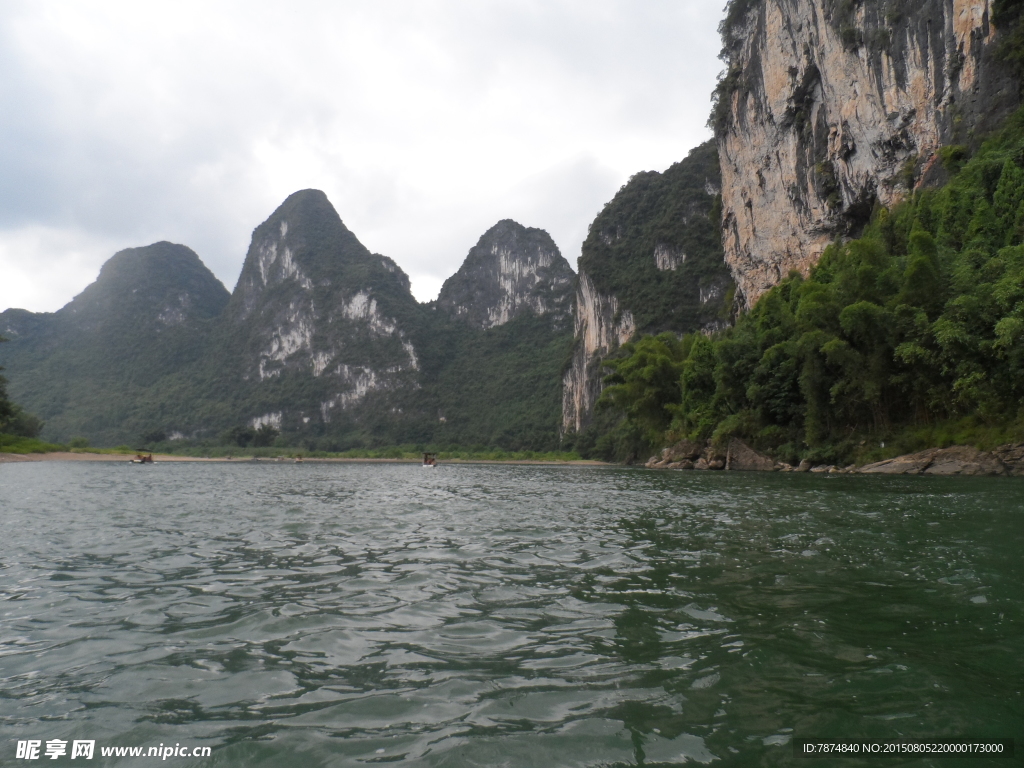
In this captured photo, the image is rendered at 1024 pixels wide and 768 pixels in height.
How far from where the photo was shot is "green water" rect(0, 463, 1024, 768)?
2.75 meters

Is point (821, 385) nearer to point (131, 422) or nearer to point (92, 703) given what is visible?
point (92, 703)

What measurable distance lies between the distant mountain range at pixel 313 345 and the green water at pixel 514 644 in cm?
8608

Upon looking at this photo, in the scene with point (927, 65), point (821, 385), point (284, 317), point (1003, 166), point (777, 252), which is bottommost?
point (821, 385)

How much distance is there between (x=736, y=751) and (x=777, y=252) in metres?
47.7

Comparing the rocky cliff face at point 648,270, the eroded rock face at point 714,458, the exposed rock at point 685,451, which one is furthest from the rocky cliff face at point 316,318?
the eroded rock face at point 714,458

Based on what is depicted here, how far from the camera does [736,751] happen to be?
255 cm

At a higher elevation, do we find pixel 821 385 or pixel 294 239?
pixel 294 239

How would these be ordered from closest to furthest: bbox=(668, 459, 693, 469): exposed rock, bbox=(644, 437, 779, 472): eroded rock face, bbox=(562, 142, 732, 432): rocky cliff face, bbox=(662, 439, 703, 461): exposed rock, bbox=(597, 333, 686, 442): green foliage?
bbox=(644, 437, 779, 472): eroded rock face
bbox=(668, 459, 693, 469): exposed rock
bbox=(662, 439, 703, 461): exposed rock
bbox=(597, 333, 686, 442): green foliage
bbox=(562, 142, 732, 432): rocky cliff face

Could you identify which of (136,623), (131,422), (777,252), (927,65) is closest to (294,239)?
(131,422)

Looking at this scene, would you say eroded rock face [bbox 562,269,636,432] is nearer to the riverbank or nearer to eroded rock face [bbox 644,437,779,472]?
eroded rock face [bbox 644,437,779,472]

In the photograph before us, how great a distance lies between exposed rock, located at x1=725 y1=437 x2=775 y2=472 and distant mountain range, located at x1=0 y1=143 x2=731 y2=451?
2400 inches

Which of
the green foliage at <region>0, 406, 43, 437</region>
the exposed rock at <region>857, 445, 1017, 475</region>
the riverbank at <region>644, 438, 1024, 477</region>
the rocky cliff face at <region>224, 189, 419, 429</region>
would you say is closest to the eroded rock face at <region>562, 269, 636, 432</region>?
the riverbank at <region>644, 438, 1024, 477</region>

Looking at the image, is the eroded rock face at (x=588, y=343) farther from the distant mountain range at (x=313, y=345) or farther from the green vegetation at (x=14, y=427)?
the green vegetation at (x=14, y=427)

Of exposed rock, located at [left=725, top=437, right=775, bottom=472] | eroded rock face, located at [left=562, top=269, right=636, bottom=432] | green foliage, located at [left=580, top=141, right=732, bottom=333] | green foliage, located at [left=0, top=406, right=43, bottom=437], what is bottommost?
exposed rock, located at [left=725, top=437, right=775, bottom=472]
